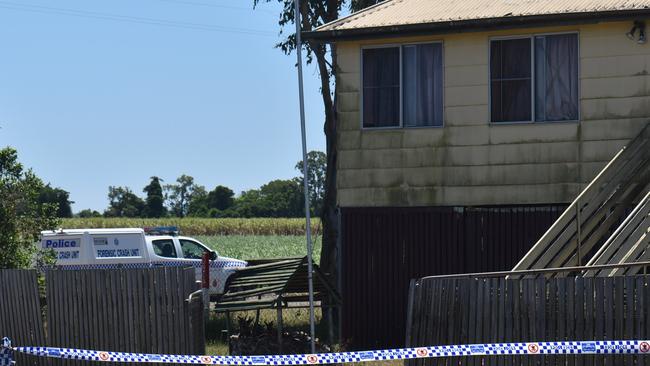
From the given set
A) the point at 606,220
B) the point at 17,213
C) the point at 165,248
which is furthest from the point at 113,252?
the point at 606,220

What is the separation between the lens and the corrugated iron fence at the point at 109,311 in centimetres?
1259

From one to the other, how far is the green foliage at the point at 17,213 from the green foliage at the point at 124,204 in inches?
3979

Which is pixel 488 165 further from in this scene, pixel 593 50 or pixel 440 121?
pixel 593 50

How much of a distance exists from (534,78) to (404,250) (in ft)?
10.5

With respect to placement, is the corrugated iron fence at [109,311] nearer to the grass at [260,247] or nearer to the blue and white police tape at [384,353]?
the blue and white police tape at [384,353]

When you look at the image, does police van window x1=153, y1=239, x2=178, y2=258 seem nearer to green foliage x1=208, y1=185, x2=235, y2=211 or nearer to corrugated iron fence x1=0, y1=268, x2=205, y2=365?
corrugated iron fence x1=0, y1=268, x2=205, y2=365

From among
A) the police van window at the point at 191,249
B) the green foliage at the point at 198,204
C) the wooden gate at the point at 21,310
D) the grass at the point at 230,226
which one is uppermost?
the wooden gate at the point at 21,310

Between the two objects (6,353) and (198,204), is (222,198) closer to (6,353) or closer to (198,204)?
(198,204)

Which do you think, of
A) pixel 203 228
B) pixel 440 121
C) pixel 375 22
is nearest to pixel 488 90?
pixel 440 121

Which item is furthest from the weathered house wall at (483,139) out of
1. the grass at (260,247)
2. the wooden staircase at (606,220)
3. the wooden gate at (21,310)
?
the grass at (260,247)

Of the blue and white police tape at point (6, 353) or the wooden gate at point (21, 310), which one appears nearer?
the blue and white police tape at point (6, 353)

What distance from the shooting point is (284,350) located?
1445cm

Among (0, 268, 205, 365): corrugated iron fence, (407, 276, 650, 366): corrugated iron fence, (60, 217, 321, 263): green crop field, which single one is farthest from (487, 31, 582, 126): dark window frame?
(60, 217, 321, 263): green crop field

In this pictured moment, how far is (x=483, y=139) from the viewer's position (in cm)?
1594
